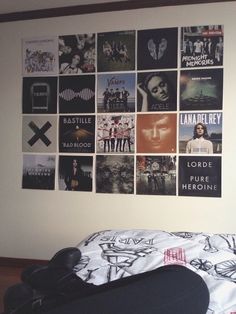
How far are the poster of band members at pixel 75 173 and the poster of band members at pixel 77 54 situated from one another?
0.72 meters

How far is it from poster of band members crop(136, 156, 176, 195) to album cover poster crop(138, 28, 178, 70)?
0.72 metres

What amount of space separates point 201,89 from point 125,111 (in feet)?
1.98

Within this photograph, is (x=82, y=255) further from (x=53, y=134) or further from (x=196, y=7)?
(x=196, y=7)

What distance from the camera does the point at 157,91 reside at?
2.63 metres

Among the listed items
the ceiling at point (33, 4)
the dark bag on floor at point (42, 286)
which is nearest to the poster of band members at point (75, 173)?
the ceiling at point (33, 4)

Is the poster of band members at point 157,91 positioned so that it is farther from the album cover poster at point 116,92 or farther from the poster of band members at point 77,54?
the poster of band members at point 77,54

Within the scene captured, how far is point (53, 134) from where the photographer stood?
2.84m

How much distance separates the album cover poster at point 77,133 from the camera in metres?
2.76

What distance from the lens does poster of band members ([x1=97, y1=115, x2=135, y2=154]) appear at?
269 cm

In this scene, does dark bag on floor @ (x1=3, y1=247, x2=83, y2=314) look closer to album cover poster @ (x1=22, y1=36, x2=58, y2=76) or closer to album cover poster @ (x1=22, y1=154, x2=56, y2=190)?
album cover poster @ (x1=22, y1=154, x2=56, y2=190)

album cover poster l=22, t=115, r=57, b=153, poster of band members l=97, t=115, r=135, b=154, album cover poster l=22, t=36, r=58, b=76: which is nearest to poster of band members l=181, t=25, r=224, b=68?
poster of band members l=97, t=115, r=135, b=154

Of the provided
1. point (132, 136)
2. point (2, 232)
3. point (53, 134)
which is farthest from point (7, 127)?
point (132, 136)

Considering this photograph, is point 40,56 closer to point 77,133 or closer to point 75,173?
point 77,133

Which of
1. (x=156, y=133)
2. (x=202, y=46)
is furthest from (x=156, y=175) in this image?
(x=202, y=46)
